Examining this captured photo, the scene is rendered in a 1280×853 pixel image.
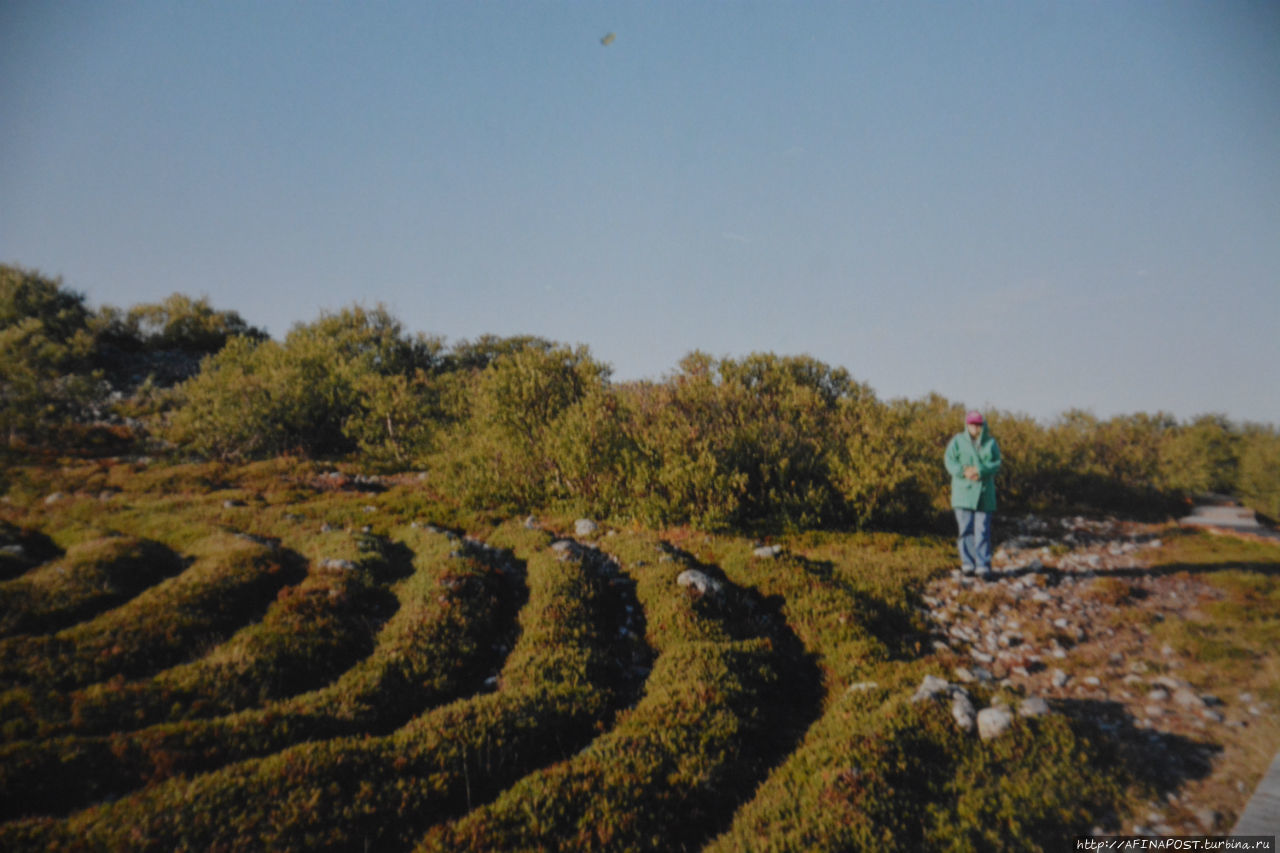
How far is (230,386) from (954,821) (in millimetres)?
39641

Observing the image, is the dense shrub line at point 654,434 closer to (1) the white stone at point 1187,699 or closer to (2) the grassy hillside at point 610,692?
(2) the grassy hillside at point 610,692

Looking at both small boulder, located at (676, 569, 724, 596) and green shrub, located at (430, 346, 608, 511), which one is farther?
green shrub, located at (430, 346, 608, 511)

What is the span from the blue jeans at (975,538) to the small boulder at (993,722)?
6789mm

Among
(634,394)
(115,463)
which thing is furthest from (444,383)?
(634,394)

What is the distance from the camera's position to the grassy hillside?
5789mm

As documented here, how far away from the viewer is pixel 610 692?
8.99 meters

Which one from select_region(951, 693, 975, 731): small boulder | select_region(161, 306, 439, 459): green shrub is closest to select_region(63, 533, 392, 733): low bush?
select_region(951, 693, 975, 731): small boulder

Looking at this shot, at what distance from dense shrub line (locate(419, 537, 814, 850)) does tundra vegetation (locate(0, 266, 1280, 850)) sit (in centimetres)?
4

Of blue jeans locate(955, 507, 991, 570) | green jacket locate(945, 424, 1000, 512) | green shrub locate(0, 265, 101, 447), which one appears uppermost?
green shrub locate(0, 265, 101, 447)

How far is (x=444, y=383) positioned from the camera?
39.8 m

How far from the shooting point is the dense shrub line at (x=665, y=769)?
5785 mm

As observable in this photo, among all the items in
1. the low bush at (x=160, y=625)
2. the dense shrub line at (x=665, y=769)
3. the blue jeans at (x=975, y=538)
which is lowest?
the dense shrub line at (x=665, y=769)

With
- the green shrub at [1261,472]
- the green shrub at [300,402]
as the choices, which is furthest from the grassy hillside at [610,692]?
the green shrub at [300,402]

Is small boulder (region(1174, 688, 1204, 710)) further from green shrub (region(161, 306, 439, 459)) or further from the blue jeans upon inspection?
→ green shrub (region(161, 306, 439, 459))
